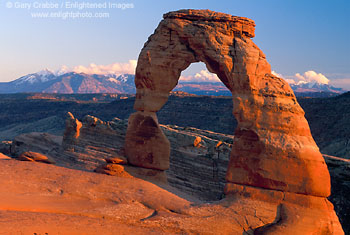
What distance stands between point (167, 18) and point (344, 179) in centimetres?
1296

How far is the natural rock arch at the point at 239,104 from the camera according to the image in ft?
41.2

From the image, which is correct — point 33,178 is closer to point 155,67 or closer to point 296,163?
point 155,67

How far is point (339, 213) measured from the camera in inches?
758

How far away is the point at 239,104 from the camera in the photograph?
13461 millimetres

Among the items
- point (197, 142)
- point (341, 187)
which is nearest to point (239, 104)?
point (341, 187)

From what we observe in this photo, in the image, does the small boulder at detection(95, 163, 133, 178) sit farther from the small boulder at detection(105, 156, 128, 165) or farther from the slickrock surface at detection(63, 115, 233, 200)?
the slickrock surface at detection(63, 115, 233, 200)

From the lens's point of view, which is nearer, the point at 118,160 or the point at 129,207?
the point at 129,207

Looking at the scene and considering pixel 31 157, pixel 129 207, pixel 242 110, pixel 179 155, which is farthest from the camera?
pixel 179 155

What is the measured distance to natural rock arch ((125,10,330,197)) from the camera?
41.2ft

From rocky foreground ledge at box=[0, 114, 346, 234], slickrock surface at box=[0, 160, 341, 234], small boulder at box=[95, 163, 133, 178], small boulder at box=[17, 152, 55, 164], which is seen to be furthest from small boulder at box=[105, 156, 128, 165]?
small boulder at box=[17, 152, 55, 164]

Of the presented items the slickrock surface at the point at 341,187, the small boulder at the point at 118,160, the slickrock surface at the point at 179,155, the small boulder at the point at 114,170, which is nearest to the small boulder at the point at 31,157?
the small boulder at the point at 114,170

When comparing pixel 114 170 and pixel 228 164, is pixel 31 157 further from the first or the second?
pixel 228 164

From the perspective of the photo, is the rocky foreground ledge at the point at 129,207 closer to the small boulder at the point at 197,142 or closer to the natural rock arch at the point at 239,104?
the natural rock arch at the point at 239,104

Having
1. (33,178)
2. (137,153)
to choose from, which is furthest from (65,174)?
(137,153)
